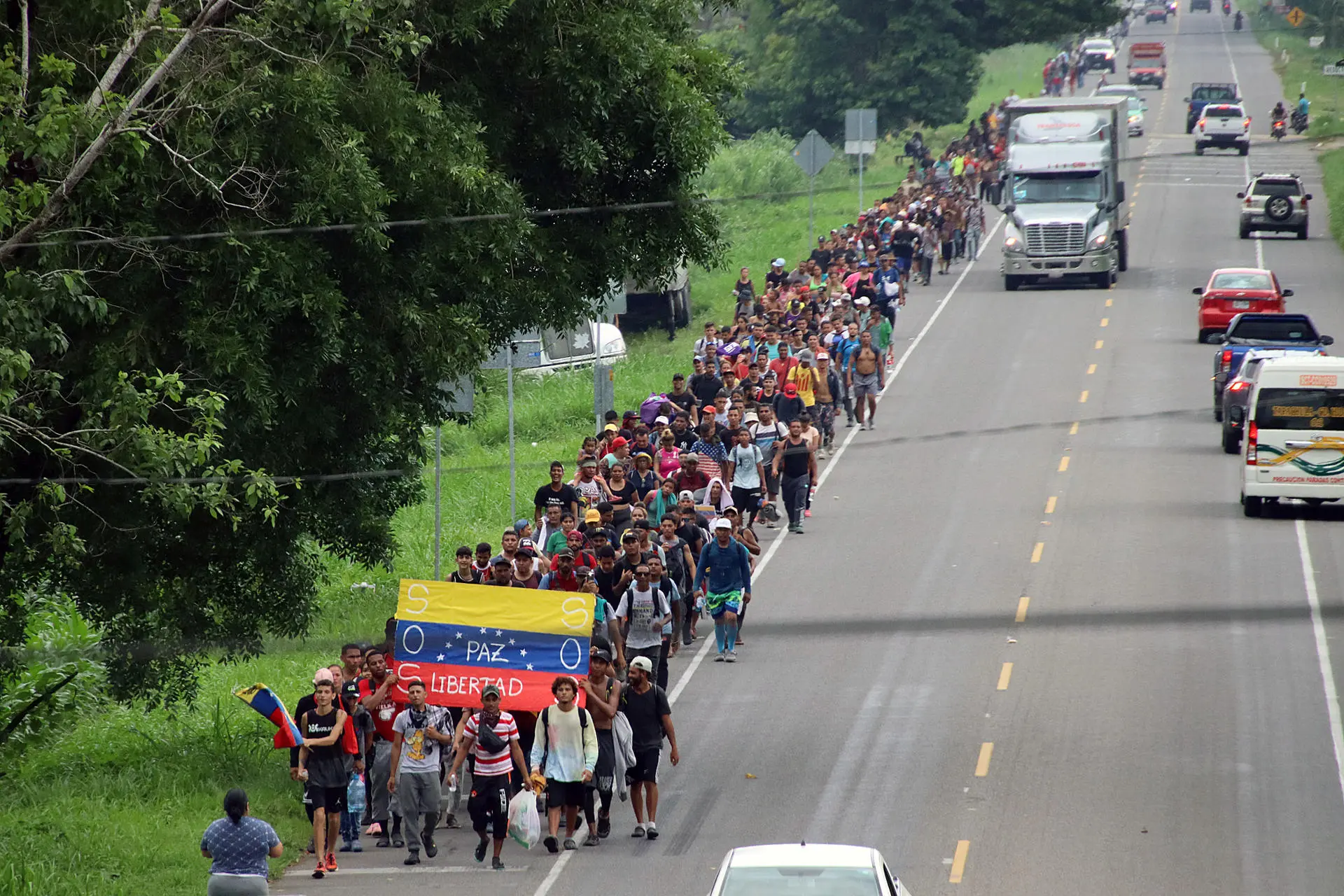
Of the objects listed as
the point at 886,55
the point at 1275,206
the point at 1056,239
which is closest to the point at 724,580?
the point at 1056,239

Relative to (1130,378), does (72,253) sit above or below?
Result: above

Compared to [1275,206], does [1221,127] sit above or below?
above

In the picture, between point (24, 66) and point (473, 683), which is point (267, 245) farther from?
point (473, 683)

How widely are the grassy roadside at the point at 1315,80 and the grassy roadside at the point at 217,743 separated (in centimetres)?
937

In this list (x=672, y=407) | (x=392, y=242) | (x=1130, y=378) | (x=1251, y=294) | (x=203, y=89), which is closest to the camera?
(x=203, y=89)

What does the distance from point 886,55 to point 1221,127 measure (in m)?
11.1

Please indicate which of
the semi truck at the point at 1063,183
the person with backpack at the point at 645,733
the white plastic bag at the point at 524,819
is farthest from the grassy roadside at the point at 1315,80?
the white plastic bag at the point at 524,819

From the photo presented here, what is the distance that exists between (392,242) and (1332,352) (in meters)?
26.3

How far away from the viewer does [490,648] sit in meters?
15.9

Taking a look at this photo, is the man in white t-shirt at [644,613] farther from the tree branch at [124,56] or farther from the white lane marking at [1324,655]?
the tree branch at [124,56]

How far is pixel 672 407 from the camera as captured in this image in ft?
86.6

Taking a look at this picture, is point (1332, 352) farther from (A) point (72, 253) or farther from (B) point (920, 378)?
(A) point (72, 253)

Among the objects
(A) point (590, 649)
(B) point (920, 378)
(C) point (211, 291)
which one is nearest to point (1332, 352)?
(B) point (920, 378)

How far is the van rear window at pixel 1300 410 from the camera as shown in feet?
84.1
